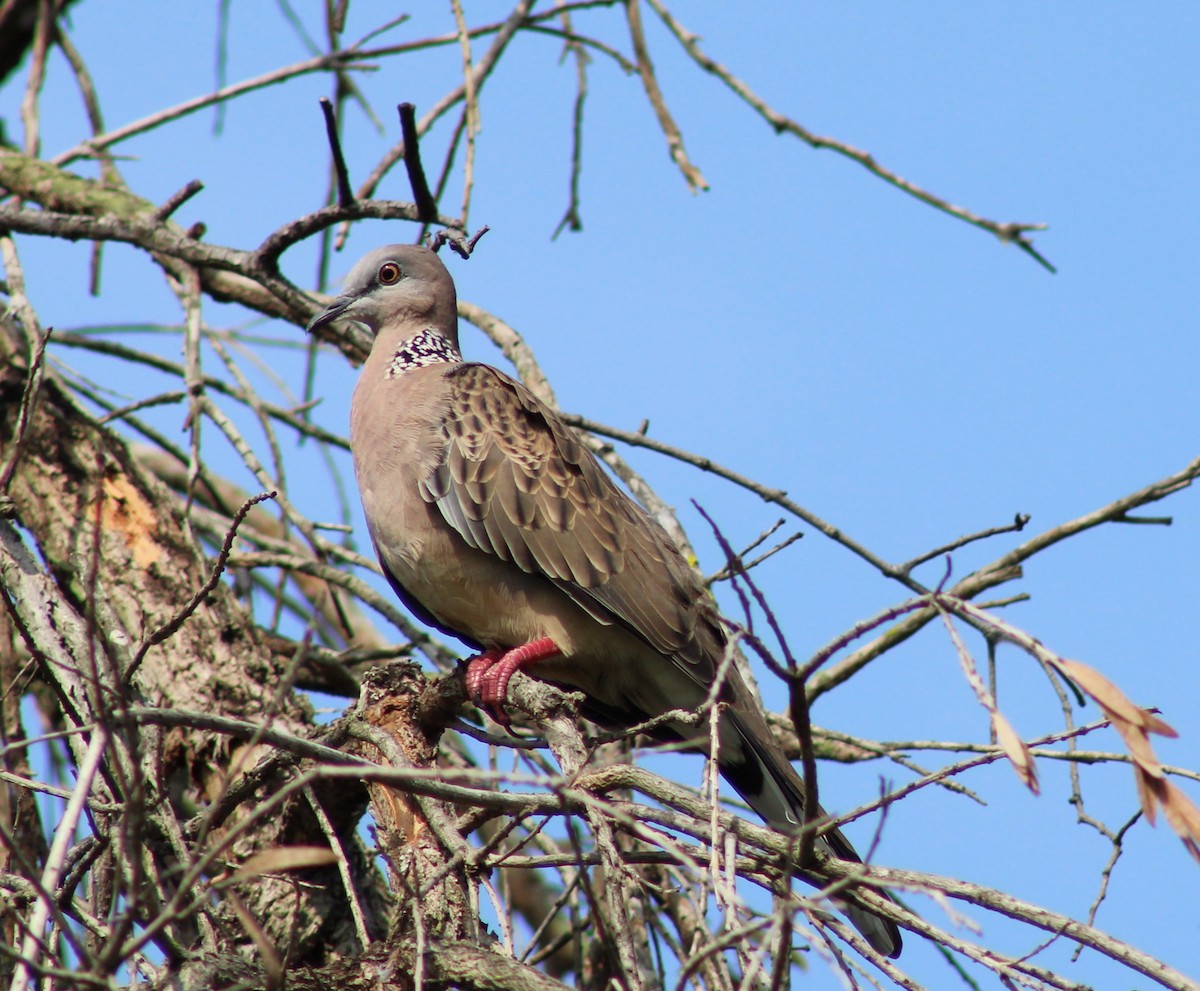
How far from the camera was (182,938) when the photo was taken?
3777 mm

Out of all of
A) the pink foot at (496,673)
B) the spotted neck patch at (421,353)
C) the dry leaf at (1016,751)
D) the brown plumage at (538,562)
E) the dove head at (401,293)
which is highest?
the dove head at (401,293)

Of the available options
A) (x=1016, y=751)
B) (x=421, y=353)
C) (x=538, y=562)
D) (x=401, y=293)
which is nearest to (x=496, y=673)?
(x=538, y=562)

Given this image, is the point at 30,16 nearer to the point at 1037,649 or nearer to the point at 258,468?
the point at 258,468

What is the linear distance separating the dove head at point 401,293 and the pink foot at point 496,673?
1454mm

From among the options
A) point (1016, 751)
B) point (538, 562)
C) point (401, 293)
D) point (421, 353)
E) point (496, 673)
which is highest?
point (401, 293)

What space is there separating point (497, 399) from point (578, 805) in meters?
2.30

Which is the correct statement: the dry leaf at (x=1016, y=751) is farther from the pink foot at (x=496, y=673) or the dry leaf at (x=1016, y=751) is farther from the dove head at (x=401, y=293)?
the dove head at (x=401, y=293)

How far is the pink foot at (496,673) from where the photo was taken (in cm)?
A: 401

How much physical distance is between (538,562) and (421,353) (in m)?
1.10

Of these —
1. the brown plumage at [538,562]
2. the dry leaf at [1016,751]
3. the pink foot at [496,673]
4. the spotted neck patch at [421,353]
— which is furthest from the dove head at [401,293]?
the dry leaf at [1016,751]

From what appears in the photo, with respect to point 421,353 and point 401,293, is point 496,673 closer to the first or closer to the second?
point 421,353

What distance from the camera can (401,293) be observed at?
17.1 feet

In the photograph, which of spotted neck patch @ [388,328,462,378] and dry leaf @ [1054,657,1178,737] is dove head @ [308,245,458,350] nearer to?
spotted neck patch @ [388,328,462,378]

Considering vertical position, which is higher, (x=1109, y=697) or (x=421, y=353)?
(x=421, y=353)
